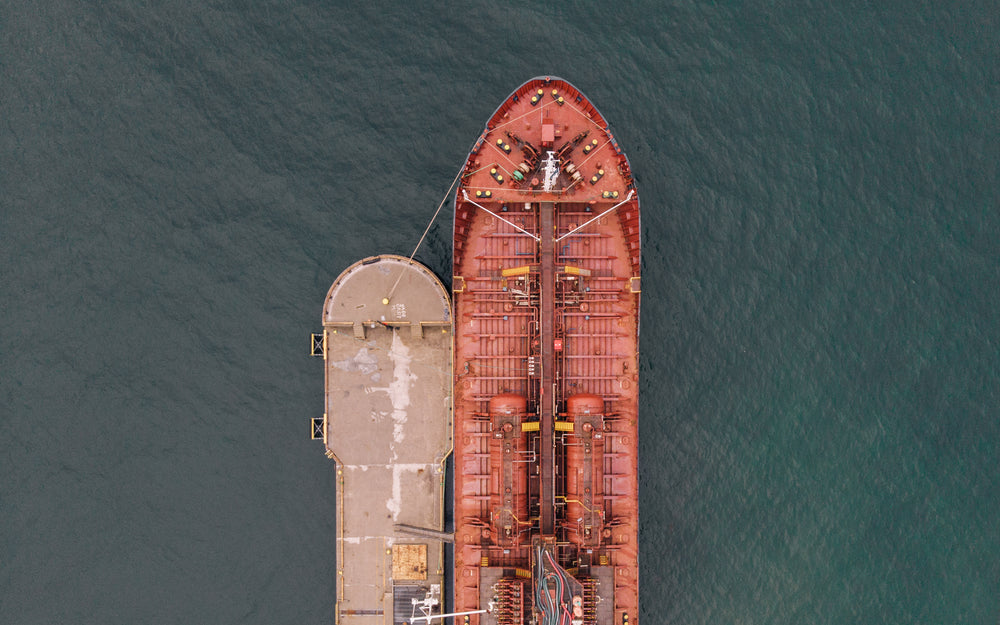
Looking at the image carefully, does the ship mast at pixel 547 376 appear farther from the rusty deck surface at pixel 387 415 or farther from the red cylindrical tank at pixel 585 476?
the rusty deck surface at pixel 387 415

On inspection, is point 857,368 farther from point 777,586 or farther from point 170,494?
point 170,494

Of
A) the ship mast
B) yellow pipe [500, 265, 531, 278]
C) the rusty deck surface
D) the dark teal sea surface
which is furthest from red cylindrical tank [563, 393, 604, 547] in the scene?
the rusty deck surface

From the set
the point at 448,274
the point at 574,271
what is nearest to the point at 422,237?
the point at 448,274

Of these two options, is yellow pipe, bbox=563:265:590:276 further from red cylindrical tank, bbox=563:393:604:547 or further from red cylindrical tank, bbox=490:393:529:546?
red cylindrical tank, bbox=490:393:529:546

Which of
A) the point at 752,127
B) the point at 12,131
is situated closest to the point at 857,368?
the point at 752,127

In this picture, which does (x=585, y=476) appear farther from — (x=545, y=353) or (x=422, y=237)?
(x=422, y=237)

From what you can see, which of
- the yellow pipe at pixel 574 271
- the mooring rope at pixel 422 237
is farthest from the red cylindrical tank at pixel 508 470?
the mooring rope at pixel 422 237
